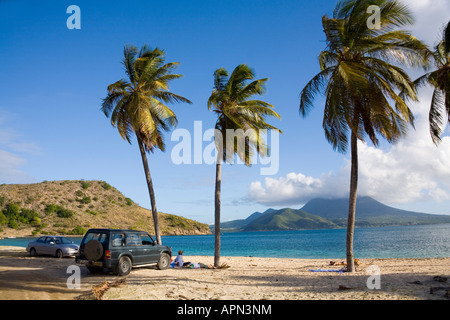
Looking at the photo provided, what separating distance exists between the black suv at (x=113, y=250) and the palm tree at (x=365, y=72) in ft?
32.2

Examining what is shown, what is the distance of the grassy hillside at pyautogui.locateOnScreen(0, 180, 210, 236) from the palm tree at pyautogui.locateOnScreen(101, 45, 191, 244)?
226 ft

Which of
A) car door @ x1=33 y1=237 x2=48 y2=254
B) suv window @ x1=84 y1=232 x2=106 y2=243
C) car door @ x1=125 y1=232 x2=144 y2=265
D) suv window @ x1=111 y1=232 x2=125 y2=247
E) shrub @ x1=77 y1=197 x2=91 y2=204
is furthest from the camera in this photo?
shrub @ x1=77 y1=197 x2=91 y2=204

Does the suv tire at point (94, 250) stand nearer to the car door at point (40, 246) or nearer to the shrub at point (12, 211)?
the car door at point (40, 246)

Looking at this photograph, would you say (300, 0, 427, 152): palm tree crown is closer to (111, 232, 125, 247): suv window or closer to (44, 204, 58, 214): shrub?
(111, 232, 125, 247): suv window

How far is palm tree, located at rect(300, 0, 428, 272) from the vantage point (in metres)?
14.6

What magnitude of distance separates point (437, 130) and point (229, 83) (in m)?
10.6

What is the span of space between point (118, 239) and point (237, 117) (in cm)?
911

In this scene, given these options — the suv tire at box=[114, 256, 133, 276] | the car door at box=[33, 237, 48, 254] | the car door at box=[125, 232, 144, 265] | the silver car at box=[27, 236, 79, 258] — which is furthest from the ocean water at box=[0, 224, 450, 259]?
the suv tire at box=[114, 256, 133, 276]

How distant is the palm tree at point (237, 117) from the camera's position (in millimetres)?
18938

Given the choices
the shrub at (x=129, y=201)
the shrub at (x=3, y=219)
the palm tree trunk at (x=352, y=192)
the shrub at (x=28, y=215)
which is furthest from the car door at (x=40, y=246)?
the shrub at (x=129, y=201)

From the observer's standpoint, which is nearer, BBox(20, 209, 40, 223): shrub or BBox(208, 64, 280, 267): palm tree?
BBox(208, 64, 280, 267): palm tree

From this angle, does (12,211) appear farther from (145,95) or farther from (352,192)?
(352,192)

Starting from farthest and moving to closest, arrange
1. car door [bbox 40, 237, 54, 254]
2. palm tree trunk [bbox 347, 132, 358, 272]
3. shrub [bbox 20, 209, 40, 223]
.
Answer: shrub [bbox 20, 209, 40, 223] → car door [bbox 40, 237, 54, 254] → palm tree trunk [bbox 347, 132, 358, 272]

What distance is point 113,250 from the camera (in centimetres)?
1403
